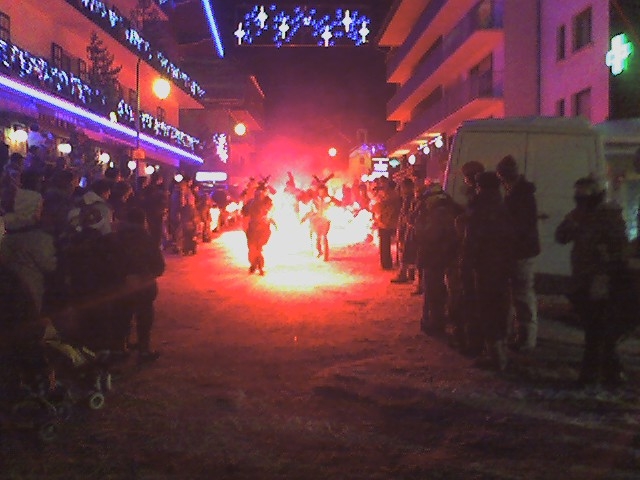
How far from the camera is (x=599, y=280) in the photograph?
6852mm

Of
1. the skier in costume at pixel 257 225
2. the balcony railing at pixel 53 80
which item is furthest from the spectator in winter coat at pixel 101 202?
the balcony railing at pixel 53 80

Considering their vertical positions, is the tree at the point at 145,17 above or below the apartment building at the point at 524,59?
above

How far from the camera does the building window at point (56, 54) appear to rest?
89.1 feet

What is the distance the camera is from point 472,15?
111 ft

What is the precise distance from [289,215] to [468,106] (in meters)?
11.3

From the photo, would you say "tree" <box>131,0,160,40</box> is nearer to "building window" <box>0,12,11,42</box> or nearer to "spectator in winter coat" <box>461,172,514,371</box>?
"building window" <box>0,12,11,42</box>

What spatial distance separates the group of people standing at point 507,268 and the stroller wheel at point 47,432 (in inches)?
156

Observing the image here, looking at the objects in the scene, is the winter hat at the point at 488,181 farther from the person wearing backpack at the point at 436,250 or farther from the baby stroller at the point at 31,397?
the baby stroller at the point at 31,397

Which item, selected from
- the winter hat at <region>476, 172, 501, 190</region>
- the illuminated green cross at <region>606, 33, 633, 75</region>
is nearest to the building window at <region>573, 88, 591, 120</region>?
the illuminated green cross at <region>606, 33, 633, 75</region>

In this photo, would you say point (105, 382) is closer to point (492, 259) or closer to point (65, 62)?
point (492, 259)

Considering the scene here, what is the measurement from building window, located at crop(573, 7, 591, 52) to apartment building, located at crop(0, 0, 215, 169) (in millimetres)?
14673

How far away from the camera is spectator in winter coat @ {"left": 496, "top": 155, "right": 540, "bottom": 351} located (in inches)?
316

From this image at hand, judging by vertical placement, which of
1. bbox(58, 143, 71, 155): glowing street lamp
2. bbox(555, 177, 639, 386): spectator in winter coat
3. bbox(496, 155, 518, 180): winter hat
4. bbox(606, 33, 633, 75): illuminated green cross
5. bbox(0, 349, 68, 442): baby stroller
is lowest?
bbox(0, 349, 68, 442): baby stroller

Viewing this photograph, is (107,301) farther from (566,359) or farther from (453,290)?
(566,359)
